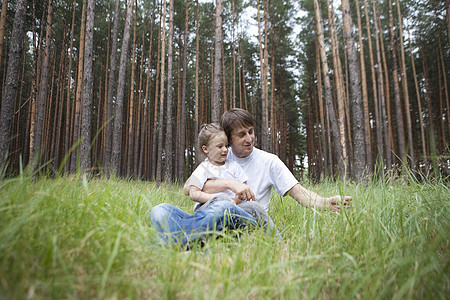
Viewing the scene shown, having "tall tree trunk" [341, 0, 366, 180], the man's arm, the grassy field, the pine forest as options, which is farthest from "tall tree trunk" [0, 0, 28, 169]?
"tall tree trunk" [341, 0, 366, 180]

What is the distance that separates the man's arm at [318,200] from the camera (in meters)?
1.79

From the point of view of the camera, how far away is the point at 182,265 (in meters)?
1.05

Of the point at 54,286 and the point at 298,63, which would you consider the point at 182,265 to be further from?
the point at 298,63

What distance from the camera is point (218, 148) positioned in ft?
6.98

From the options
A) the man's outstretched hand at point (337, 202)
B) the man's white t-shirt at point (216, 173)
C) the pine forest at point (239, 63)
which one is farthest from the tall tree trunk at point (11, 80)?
the man's outstretched hand at point (337, 202)

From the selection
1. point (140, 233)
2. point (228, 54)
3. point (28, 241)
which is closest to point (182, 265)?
point (140, 233)

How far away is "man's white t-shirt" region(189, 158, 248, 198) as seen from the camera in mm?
2031

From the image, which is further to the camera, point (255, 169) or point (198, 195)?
point (255, 169)

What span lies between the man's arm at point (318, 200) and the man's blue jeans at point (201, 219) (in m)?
0.52

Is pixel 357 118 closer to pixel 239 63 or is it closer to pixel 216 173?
pixel 216 173

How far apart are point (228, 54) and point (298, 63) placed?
192 inches

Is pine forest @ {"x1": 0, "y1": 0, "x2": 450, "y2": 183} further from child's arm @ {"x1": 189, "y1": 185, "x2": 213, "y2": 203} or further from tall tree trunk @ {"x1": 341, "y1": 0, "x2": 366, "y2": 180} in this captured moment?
child's arm @ {"x1": 189, "y1": 185, "x2": 213, "y2": 203}

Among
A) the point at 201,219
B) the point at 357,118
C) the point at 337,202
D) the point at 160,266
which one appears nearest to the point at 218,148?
the point at 201,219

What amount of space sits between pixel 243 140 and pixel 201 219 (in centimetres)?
84
